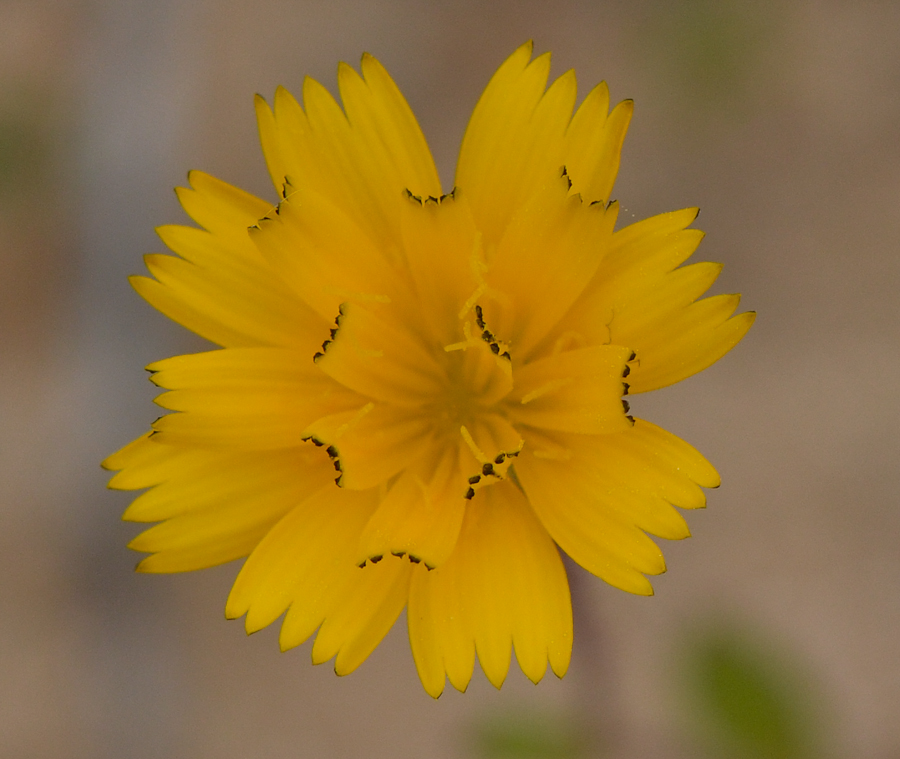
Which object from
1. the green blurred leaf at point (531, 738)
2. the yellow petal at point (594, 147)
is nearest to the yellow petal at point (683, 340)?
the yellow petal at point (594, 147)

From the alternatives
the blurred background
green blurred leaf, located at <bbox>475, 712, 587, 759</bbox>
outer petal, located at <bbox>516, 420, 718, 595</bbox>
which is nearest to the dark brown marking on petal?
outer petal, located at <bbox>516, 420, 718, 595</bbox>

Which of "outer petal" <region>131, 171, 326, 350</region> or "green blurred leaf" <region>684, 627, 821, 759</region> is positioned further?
"green blurred leaf" <region>684, 627, 821, 759</region>

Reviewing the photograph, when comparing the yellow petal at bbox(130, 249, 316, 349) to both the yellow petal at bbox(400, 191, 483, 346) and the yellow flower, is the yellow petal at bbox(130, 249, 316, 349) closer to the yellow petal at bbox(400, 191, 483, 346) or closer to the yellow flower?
the yellow flower

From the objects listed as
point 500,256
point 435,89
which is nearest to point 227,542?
point 500,256

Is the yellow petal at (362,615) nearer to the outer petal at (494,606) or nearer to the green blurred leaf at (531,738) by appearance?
the outer petal at (494,606)

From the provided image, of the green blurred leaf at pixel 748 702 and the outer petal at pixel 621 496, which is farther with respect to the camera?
the green blurred leaf at pixel 748 702

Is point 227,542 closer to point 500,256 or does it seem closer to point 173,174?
point 500,256
